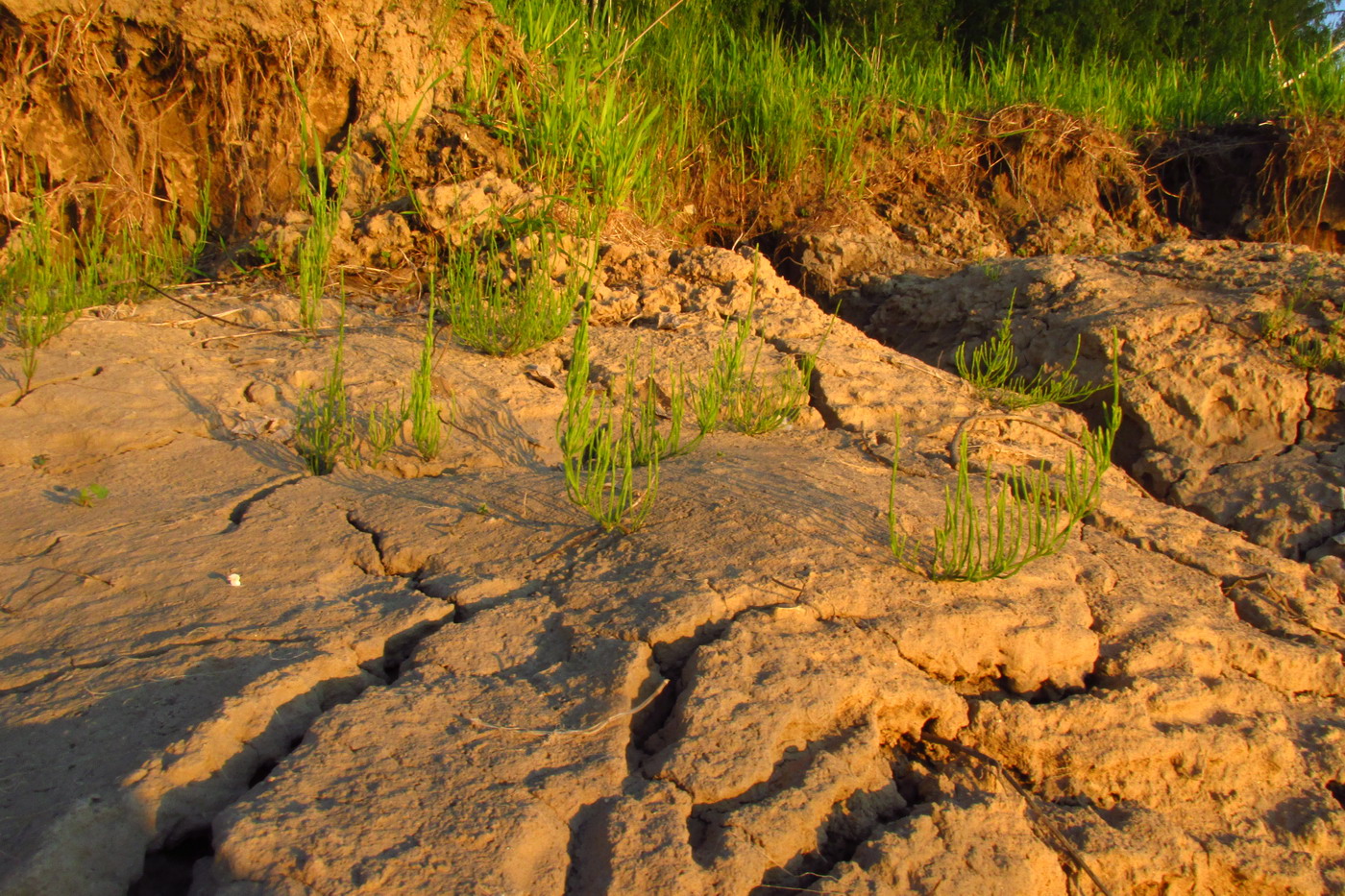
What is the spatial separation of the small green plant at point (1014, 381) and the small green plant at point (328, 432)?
2.09 m

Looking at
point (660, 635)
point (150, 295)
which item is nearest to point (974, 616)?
point (660, 635)

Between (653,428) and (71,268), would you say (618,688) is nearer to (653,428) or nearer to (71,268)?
(653,428)

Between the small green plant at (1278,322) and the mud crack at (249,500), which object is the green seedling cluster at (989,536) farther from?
the small green plant at (1278,322)

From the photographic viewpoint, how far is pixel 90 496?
231 cm

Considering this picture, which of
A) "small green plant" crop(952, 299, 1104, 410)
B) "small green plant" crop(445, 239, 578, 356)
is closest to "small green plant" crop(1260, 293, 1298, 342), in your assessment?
"small green plant" crop(952, 299, 1104, 410)

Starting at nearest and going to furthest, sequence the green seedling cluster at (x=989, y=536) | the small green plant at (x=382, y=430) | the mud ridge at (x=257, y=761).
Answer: the mud ridge at (x=257, y=761) < the green seedling cluster at (x=989, y=536) < the small green plant at (x=382, y=430)

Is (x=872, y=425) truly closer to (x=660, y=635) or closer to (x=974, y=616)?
(x=974, y=616)

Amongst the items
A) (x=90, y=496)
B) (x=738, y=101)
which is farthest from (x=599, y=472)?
(x=738, y=101)

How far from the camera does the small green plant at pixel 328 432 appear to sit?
2.55 metres

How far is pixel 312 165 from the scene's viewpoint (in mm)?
4027

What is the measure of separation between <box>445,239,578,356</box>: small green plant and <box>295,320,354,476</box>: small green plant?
66 cm

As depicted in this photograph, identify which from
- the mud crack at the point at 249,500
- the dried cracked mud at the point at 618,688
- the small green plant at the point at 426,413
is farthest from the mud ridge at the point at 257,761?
the small green plant at the point at 426,413

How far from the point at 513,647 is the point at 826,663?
1.94 feet

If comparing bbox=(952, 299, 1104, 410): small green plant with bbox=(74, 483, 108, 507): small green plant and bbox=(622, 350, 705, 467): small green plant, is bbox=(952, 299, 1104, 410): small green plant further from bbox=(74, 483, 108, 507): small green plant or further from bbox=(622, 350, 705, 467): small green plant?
bbox=(74, 483, 108, 507): small green plant
